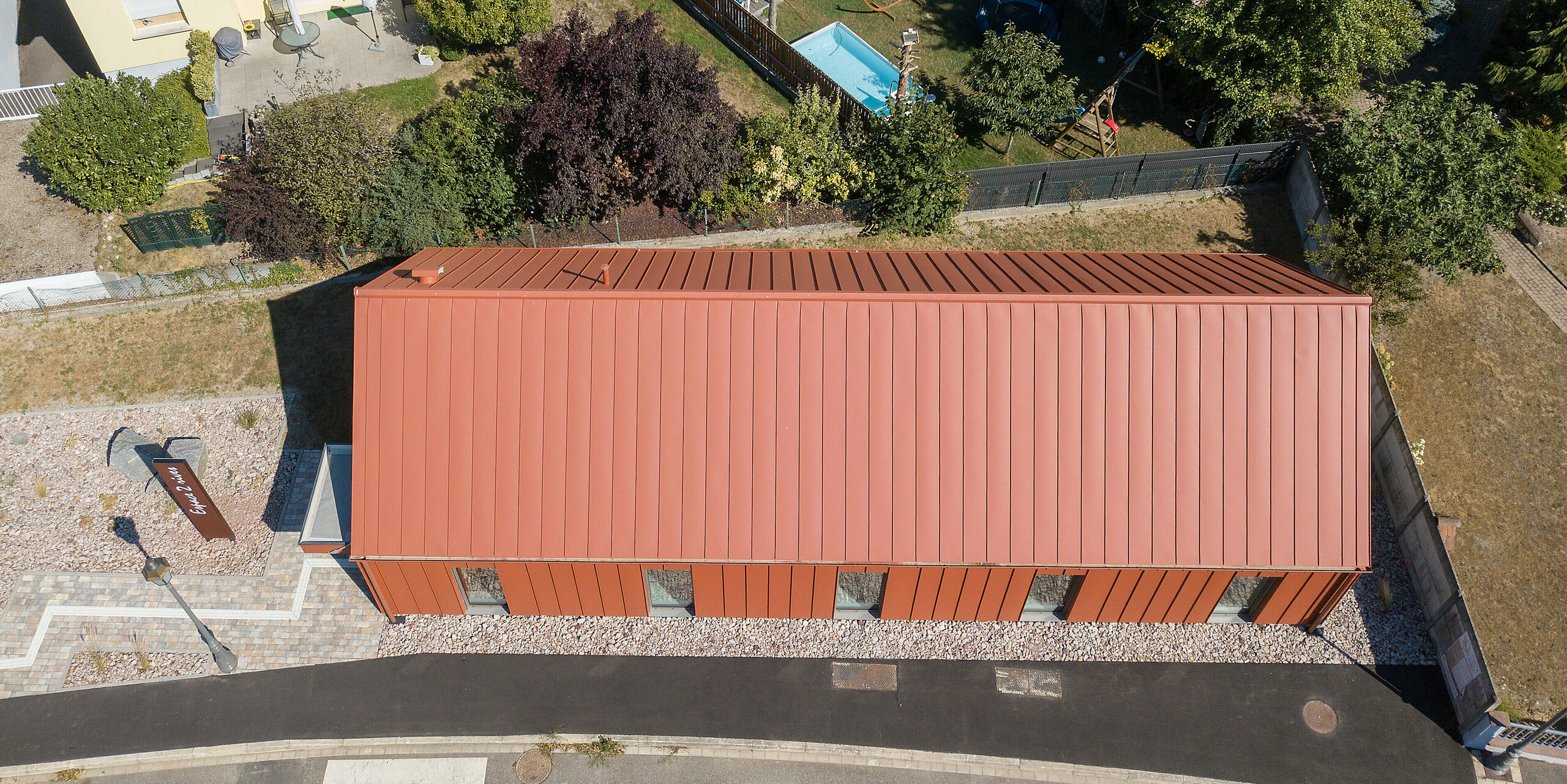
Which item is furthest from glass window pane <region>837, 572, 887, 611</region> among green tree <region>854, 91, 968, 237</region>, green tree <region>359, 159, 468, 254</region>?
green tree <region>359, 159, 468, 254</region>

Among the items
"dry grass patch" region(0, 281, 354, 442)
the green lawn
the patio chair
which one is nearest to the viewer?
"dry grass patch" region(0, 281, 354, 442)

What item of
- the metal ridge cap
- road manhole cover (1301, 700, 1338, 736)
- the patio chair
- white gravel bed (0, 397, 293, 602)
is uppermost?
the patio chair

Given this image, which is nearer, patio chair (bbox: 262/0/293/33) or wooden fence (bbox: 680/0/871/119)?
wooden fence (bbox: 680/0/871/119)

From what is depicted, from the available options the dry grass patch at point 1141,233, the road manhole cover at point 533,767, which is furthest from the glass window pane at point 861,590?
the dry grass patch at point 1141,233

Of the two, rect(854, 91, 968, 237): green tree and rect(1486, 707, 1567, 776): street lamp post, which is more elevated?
rect(854, 91, 968, 237): green tree

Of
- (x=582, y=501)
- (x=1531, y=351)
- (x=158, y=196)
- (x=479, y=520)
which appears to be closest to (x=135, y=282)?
(x=158, y=196)

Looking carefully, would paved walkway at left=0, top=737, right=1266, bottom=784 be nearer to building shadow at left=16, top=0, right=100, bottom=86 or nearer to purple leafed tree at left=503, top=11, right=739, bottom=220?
purple leafed tree at left=503, top=11, right=739, bottom=220

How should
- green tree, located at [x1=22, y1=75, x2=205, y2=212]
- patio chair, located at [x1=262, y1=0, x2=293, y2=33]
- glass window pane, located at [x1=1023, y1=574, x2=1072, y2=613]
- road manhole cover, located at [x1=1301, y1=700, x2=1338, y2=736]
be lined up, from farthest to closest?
patio chair, located at [x1=262, y1=0, x2=293, y2=33], green tree, located at [x1=22, y1=75, x2=205, y2=212], glass window pane, located at [x1=1023, y1=574, x2=1072, y2=613], road manhole cover, located at [x1=1301, y1=700, x2=1338, y2=736]
